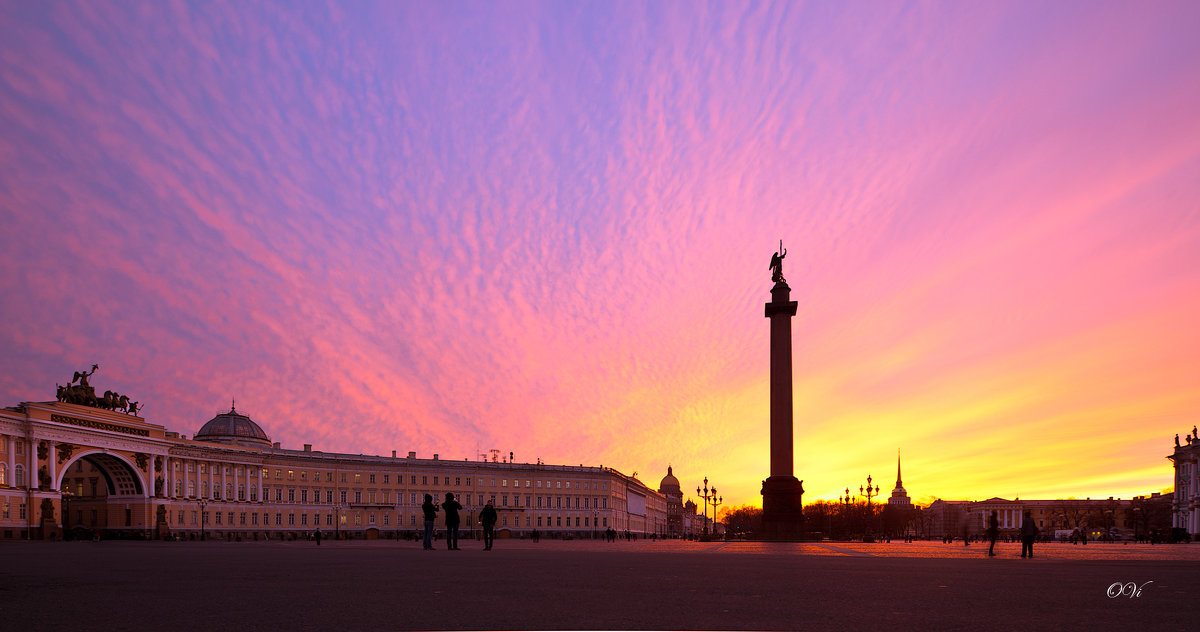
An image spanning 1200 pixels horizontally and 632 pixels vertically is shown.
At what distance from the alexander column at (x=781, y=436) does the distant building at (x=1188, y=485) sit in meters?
88.9

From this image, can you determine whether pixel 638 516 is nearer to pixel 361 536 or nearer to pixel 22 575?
pixel 361 536

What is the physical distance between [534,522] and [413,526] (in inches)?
786

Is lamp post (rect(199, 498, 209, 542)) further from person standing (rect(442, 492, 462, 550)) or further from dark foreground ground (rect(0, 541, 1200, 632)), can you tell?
dark foreground ground (rect(0, 541, 1200, 632))

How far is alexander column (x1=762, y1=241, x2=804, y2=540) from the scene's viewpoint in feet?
163

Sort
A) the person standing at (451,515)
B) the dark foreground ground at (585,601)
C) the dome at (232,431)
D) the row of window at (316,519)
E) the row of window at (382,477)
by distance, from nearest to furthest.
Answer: the dark foreground ground at (585,601)
the person standing at (451,515)
the row of window at (316,519)
the row of window at (382,477)
the dome at (232,431)

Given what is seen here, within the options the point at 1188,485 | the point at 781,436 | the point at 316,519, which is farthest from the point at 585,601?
the point at 1188,485

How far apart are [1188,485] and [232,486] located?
125m

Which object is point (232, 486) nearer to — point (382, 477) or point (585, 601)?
point (382, 477)

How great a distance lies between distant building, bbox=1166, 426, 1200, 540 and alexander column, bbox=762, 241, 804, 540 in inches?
3501

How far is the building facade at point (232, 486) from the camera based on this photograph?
80250 mm
